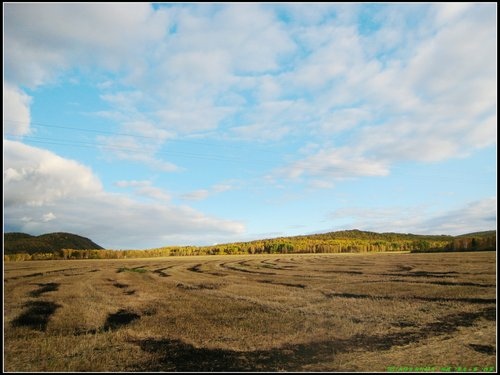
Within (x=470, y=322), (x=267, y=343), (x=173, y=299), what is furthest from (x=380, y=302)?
(x=173, y=299)

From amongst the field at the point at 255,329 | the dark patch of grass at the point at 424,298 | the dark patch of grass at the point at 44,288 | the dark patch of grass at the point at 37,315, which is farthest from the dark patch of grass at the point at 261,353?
the dark patch of grass at the point at 44,288

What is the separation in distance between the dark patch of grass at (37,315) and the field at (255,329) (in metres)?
0.07

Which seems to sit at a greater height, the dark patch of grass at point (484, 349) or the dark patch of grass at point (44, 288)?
the dark patch of grass at point (44, 288)

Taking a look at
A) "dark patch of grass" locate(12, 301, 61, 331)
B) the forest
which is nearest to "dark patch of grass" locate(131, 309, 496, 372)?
"dark patch of grass" locate(12, 301, 61, 331)

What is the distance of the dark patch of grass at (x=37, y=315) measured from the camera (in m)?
21.0

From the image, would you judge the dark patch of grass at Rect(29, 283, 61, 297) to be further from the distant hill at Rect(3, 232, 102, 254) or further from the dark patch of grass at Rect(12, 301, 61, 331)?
the distant hill at Rect(3, 232, 102, 254)

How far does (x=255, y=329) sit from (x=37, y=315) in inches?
571

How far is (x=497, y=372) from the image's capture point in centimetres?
1315

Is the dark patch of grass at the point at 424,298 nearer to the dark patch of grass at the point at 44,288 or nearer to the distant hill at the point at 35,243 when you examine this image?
the dark patch of grass at the point at 44,288

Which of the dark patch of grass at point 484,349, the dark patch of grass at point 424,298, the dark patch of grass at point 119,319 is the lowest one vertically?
the dark patch of grass at point 119,319

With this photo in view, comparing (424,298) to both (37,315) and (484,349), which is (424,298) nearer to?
(484,349)

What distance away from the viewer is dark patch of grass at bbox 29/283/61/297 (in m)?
31.6

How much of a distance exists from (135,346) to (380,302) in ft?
55.9

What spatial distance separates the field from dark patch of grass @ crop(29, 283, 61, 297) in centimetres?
35
